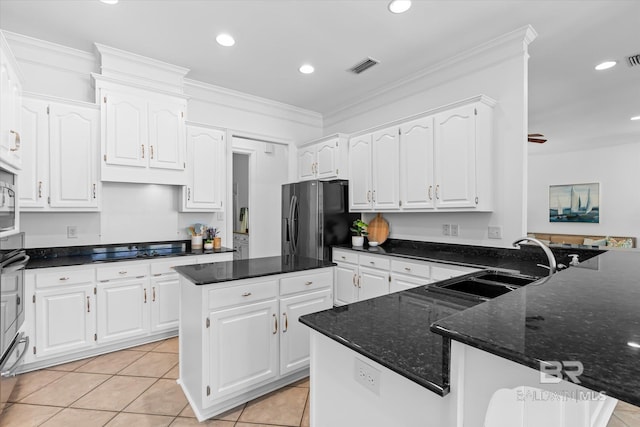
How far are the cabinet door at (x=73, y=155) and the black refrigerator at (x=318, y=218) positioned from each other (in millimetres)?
2227

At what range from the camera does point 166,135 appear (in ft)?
11.1

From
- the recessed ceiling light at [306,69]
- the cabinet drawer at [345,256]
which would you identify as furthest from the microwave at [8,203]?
the cabinet drawer at [345,256]

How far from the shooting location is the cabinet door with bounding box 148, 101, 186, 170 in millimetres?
3307

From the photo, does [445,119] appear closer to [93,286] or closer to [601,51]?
Result: [601,51]

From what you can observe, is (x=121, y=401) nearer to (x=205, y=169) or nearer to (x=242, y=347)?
(x=242, y=347)

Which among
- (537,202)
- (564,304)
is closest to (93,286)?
(564,304)

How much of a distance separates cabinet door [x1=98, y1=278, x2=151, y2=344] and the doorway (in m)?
2.37

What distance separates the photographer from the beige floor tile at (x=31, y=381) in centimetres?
226

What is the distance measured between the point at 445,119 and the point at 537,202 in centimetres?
596

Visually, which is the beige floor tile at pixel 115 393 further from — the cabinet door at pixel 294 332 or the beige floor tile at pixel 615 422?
the beige floor tile at pixel 615 422

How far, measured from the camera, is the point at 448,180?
10.1ft

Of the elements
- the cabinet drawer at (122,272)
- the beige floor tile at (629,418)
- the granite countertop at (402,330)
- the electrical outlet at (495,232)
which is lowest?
the cabinet drawer at (122,272)

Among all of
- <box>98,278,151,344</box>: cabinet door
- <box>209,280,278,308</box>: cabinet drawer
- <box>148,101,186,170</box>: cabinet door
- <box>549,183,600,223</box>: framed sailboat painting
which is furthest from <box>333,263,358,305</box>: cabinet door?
<box>549,183,600,223</box>: framed sailboat painting

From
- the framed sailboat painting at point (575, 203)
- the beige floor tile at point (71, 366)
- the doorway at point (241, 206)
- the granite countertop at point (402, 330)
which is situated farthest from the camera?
the framed sailboat painting at point (575, 203)
